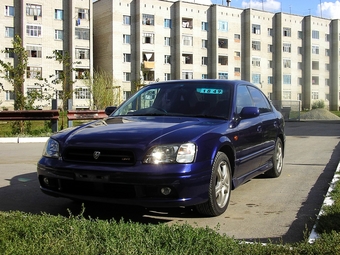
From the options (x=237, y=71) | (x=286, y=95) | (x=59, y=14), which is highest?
(x=59, y=14)

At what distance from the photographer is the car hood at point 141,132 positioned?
14.6 ft

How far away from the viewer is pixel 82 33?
5991cm

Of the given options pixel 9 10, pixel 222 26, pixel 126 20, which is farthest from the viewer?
pixel 222 26

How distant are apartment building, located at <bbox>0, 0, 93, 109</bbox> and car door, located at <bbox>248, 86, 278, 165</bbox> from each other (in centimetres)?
4920

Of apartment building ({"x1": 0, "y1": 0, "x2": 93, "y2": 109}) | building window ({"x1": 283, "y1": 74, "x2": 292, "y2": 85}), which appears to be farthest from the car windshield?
building window ({"x1": 283, "y1": 74, "x2": 292, "y2": 85})

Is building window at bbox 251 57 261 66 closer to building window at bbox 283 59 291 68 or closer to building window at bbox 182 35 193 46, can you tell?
building window at bbox 283 59 291 68

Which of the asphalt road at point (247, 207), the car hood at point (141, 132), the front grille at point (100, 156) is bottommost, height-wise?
the asphalt road at point (247, 207)

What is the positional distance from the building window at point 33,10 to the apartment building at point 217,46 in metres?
10.1

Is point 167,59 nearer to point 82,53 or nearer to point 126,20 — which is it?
point 126,20

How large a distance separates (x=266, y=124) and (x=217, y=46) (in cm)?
6560

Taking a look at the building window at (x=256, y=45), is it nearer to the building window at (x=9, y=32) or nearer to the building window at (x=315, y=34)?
the building window at (x=315, y=34)

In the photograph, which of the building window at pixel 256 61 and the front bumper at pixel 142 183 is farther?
the building window at pixel 256 61

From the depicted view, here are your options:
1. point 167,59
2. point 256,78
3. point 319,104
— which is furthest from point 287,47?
point 167,59

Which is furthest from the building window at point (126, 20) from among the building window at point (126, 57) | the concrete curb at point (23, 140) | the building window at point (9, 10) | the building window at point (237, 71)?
the concrete curb at point (23, 140)
